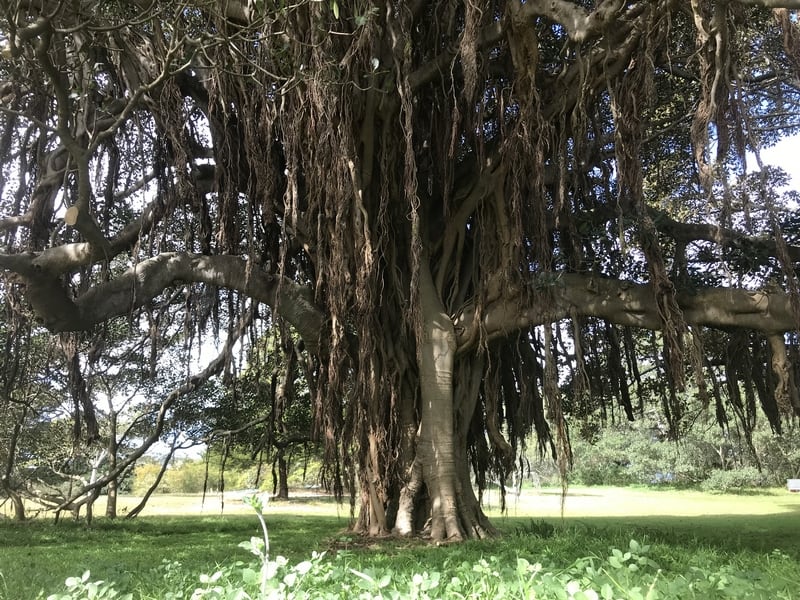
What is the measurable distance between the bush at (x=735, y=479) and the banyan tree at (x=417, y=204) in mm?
20207

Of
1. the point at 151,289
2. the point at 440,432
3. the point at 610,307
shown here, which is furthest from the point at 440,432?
the point at 151,289

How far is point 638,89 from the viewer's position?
4.37m

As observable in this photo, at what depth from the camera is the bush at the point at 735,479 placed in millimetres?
23172

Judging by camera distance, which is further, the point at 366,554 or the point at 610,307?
the point at 610,307

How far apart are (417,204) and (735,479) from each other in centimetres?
2351

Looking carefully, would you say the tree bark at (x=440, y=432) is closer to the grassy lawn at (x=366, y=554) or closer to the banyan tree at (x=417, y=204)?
the banyan tree at (x=417, y=204)

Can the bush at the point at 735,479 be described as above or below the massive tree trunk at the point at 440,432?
below

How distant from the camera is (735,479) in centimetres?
2320

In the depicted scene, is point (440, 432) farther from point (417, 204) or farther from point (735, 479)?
point (735, 479)

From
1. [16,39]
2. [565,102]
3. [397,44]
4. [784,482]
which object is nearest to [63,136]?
[16,39]

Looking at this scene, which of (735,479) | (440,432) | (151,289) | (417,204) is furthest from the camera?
(735,479)

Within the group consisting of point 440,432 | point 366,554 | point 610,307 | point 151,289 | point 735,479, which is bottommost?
point 735,479

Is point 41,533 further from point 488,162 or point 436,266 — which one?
point 488,162

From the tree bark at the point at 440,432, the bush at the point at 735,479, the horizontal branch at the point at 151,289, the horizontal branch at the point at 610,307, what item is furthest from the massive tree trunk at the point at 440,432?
the bush at the point at 735,479
